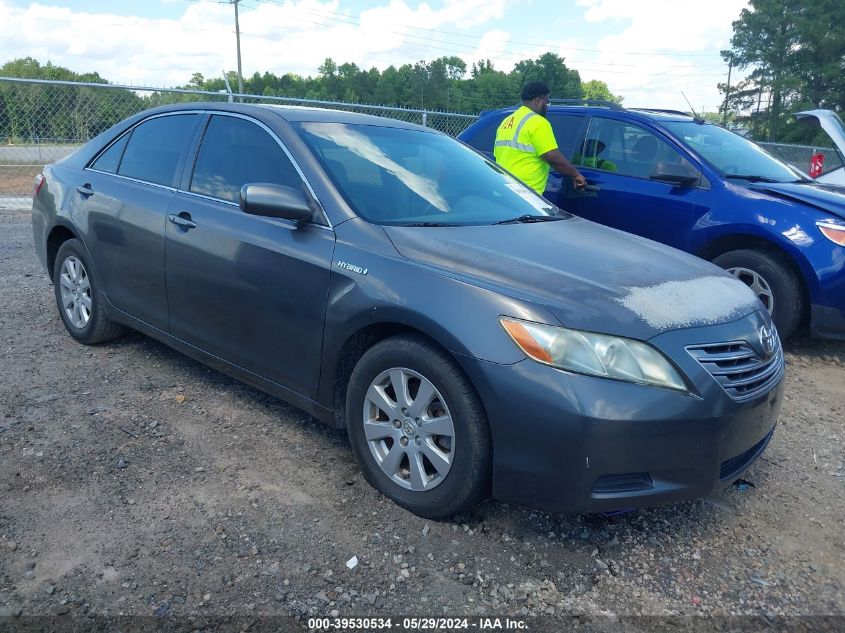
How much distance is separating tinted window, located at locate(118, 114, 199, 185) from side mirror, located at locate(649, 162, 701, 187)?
3.47 metres

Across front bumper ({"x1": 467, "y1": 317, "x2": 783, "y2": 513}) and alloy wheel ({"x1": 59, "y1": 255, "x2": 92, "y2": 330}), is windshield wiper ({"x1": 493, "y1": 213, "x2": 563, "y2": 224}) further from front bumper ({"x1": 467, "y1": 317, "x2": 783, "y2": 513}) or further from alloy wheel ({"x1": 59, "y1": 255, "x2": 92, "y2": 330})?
alloy wheel ({"x1": 59, "y1": 255, "x2": 92, "y2": 330})

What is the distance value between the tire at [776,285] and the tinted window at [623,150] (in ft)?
3.19

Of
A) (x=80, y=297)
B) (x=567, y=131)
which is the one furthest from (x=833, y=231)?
(x=80, y=297)

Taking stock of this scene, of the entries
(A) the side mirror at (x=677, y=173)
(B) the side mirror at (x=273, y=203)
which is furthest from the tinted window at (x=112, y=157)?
(A) the side mirror at (x=677, y=173)

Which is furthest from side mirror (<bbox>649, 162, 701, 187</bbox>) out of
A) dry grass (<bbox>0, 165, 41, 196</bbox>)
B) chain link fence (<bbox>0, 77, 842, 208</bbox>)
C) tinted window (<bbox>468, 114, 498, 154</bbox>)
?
dry grass (<bbox>0, 165, 41, 196</bbox>)

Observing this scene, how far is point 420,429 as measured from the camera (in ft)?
9.14

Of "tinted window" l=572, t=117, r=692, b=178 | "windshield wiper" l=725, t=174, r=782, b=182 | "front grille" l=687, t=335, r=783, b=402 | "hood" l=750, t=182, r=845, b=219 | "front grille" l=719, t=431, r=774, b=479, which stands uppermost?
"tinted window" l=572, t=117, r=692, b=178

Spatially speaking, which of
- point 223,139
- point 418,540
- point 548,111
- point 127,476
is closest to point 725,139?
point 548,111

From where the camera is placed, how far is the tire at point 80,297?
14.9ft

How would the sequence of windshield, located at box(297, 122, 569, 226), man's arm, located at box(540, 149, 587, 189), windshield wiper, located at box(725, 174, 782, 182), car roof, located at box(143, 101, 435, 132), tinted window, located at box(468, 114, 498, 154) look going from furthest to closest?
tinted window, located at box(468, 114, 498, 154) < man's arm, located at box(540, 149, 587, 189) < windshield wiper, located at box(725, 174, 782, 182) < car roof, located at box(143, 101, 435, 132) < windshield, located at box(297, 122, 569, 226)

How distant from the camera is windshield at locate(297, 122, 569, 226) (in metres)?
3.31

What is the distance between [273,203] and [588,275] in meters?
1.37

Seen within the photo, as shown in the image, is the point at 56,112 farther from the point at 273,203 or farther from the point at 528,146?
the point at 273,203

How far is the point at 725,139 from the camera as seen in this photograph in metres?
6.19
